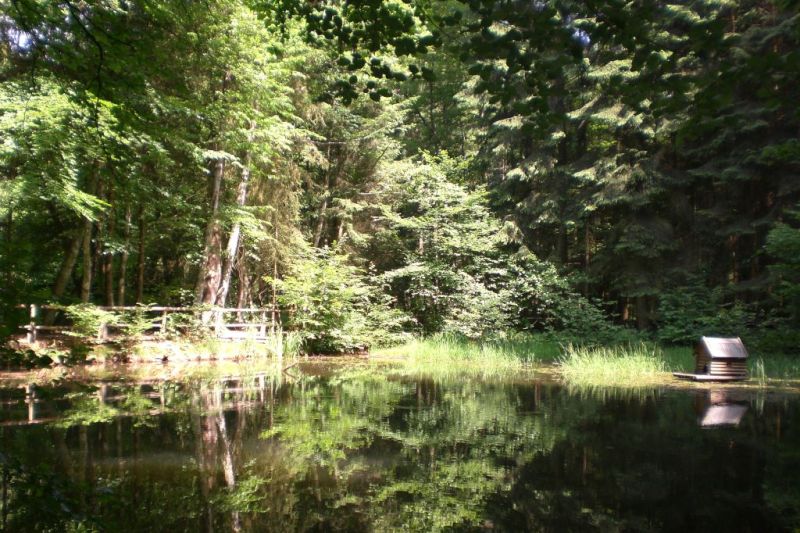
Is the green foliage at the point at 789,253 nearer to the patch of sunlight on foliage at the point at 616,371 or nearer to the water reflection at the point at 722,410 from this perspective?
the patch of sunlight on foliage at the point at 616,371

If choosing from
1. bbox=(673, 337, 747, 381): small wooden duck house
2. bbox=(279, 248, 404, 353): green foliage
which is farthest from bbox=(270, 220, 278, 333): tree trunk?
bbox=(673, 337, 747, 381): small wooden duck house

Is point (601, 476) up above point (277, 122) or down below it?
below

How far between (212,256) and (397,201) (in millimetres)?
6919

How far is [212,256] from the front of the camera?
46.2 feet

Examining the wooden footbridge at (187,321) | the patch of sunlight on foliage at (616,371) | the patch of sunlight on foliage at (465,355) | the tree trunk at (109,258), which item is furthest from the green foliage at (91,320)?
the patch of sunlight on foliage at (616,371)

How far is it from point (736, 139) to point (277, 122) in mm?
11584

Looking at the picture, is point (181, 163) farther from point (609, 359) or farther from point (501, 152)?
point (609, 359)

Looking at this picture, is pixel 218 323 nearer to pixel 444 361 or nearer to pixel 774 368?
pixel 444 361

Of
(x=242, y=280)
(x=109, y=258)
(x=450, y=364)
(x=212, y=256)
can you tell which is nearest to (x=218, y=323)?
(x=212, y=256)

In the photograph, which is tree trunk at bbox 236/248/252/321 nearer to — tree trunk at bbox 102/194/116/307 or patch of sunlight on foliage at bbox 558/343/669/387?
tree trunk at bbox 102/194/116/307

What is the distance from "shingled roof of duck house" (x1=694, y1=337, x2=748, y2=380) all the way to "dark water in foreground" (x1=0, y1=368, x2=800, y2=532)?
4.67 feet

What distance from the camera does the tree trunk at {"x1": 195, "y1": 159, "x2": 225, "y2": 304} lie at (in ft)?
44.4

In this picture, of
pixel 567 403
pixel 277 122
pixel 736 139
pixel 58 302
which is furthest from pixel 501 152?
pixel 58 302

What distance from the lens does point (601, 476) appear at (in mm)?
4238
